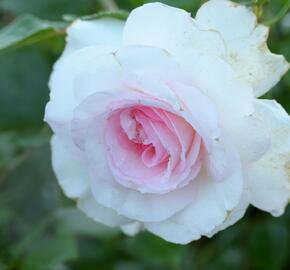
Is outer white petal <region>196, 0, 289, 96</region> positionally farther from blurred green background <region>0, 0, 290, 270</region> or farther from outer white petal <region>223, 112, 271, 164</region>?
blurred green background <region>0, 0, 290, 270</region>

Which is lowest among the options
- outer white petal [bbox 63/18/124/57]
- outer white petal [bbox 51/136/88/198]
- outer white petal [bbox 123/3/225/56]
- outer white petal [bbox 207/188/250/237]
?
outer white petal [bbox 51/136/88/198]

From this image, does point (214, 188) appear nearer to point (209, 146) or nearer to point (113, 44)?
point (209, 146)

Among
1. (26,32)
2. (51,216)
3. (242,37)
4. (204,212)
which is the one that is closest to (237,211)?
(204,212)

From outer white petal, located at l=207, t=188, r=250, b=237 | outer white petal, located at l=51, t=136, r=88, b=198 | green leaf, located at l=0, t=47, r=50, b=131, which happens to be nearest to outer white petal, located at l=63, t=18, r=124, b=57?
outer white petal, located at l=51, t=136, r=88, b=198

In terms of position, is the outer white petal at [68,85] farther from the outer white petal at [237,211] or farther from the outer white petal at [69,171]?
the outer white petal at [237,211]

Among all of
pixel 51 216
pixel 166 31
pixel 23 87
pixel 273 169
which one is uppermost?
pixel 166 31

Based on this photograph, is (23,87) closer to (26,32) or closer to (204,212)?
(26,32)
